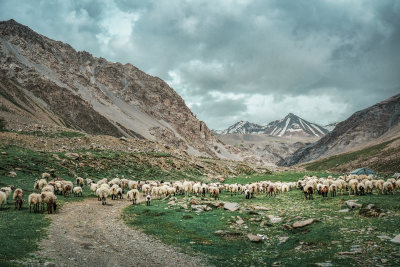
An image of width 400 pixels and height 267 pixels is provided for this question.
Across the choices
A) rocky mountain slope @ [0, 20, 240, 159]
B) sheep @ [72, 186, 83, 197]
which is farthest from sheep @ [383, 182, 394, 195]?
rocky mountain slope @ [0, 20, 240, 159]

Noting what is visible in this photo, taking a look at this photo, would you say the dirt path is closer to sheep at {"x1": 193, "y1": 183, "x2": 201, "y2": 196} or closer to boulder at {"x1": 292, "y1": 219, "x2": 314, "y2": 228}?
boulder at {"x1": 292, "y1": 219, "x2": 314, "y2": 228}

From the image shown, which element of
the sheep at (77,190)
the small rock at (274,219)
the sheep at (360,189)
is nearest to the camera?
the small rock at (274,219)

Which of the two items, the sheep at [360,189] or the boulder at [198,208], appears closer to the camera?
the boulder at [198,208]

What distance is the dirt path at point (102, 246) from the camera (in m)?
11.4

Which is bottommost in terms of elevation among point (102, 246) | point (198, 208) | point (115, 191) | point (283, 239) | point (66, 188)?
point (283, 239)

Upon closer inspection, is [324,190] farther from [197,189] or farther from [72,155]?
[72,155]

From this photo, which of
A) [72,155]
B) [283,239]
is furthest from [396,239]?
[72,155]

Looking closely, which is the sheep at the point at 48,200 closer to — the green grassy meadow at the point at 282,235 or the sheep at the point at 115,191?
the green grassy meadow at the point at 282,235

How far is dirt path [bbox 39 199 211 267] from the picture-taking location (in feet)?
37.5

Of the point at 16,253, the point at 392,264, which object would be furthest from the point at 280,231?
the point at 16,253

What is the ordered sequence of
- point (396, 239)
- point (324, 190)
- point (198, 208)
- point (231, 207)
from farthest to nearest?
1. point (324, 190)
2. point (198, 208)
3. point (231, 207)
4. point (396, 239)

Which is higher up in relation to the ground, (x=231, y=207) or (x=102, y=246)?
(x=231, y=207)

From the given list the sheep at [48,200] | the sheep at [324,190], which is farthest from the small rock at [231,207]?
the sheep at [48,200]

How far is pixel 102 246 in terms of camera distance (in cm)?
1332
